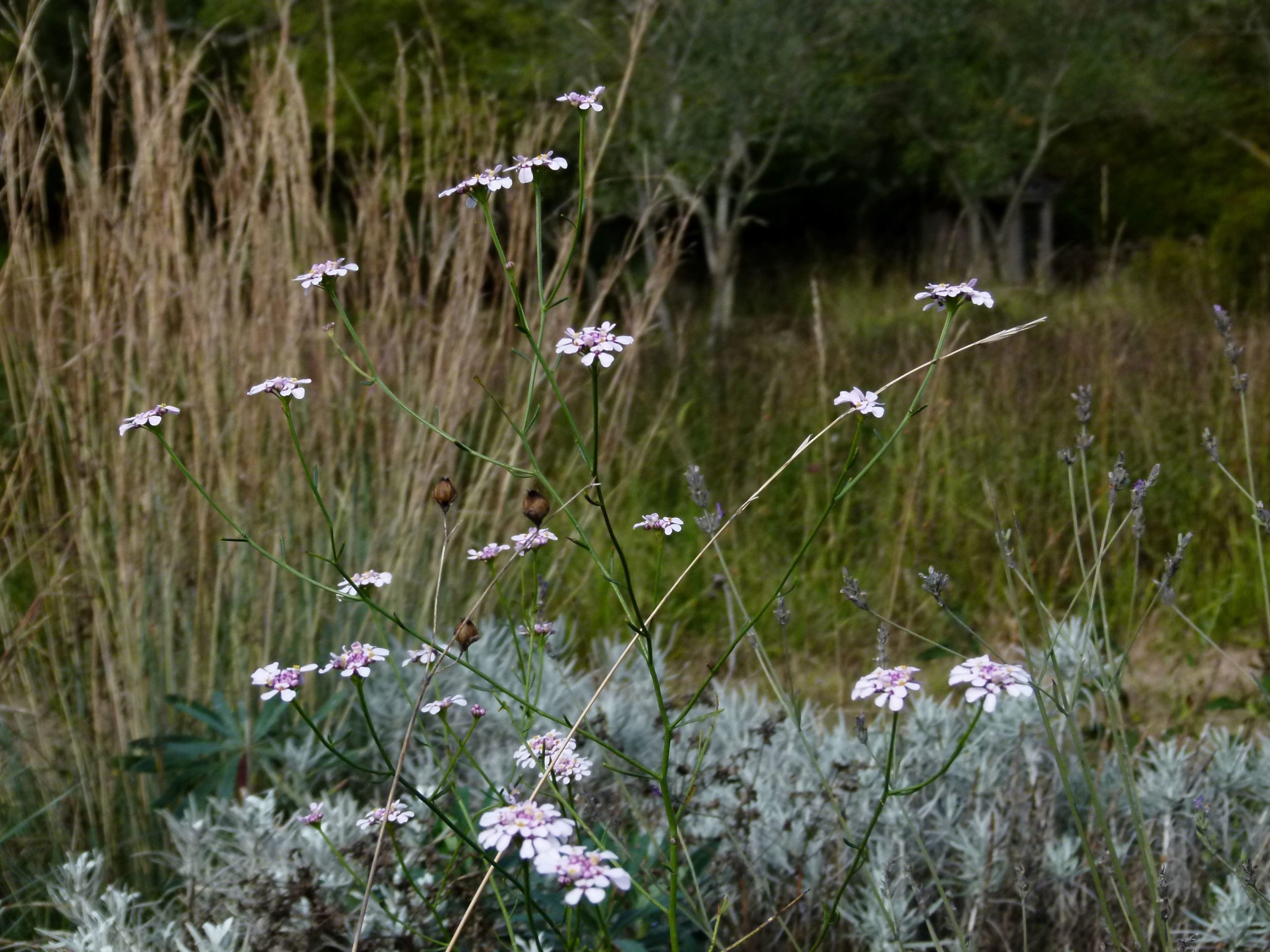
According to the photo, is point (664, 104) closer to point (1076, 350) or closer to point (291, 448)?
point (1076, 350)

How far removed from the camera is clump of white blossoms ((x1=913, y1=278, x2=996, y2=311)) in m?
1.08

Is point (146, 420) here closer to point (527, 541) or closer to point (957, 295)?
A: point (527, 541)

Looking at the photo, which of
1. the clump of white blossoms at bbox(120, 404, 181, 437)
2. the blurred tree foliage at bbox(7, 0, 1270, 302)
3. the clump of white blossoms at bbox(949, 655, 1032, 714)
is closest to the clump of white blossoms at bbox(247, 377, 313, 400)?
the clump of white blossoms at bbox(120, 404, 181, 437)

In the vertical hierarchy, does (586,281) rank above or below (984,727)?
below

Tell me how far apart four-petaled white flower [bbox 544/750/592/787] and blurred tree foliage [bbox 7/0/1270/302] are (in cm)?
816

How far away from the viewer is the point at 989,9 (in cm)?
1703

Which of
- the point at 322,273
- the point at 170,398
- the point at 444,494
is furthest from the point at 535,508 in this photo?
the point at 170,398

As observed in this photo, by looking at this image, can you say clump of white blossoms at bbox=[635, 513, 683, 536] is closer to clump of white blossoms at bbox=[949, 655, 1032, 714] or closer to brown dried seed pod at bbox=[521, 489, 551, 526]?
brown dried seed pod at bbox=[521, 489, 551, 526]

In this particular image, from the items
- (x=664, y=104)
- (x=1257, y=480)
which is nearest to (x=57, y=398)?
(x=1257, y=480)

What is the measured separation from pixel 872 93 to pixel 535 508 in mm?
15434

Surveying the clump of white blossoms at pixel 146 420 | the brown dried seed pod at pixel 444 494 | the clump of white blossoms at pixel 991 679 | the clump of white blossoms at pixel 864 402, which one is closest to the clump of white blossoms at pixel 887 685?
the clump of white blossoms at pixel 991 679

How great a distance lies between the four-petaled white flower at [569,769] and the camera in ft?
3.88

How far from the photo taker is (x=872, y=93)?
15305 millimetres

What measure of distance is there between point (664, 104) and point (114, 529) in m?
11.1
